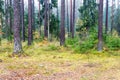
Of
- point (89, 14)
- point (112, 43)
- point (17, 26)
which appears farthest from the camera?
point (89, 14)

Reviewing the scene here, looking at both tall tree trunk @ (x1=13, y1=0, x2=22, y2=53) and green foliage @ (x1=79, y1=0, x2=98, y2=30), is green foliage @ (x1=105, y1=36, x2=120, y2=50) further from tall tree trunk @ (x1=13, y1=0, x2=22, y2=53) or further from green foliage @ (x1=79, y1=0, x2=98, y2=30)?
green foliage @ (x1=79, y1=0, x2=98, y2=30)

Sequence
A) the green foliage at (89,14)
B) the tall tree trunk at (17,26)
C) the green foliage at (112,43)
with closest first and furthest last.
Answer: the tall tree trunk at (17,26) → the green foliage at (112,43) → the green foliage at (89,14)

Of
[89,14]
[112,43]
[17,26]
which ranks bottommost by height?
[112,43]

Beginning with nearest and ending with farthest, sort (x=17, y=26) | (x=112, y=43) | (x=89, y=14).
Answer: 1. (x=17, y=26)
2. (x=112, y=43)
3. (x=89, y=14)

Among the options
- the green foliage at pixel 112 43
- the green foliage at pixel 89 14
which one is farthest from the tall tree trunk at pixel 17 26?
the green foliage at pixel 89 14

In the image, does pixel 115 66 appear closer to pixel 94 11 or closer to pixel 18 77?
pixel 18 77

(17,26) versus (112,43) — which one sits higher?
(17,26)

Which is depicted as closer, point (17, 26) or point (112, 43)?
point (17, 26)

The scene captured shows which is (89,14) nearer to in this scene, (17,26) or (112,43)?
(112,43)

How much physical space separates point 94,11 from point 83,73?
27025mm

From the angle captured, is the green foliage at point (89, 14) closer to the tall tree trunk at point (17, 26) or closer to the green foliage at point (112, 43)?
the green foliage at point (112, 43)

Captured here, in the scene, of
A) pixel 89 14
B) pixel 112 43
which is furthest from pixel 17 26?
pixel 89 14

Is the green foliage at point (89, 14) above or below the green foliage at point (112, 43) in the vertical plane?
above

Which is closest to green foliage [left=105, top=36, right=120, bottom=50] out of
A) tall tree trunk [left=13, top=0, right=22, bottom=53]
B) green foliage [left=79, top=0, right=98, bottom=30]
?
tall tree trunk [left=13, top=0, right=22, bottom=53]
